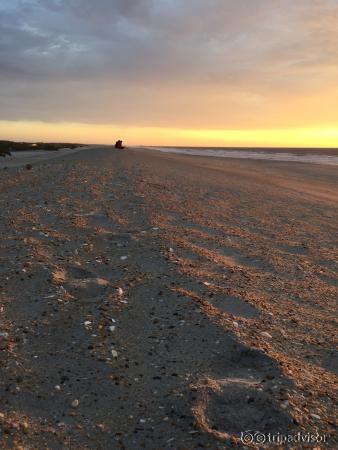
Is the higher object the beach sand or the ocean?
the ocean

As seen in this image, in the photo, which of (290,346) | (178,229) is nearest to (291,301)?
(290,346)

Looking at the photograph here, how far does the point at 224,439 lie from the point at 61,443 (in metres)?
1.03

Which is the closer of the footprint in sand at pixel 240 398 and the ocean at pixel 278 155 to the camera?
the footprint in sand at pixel 240 398

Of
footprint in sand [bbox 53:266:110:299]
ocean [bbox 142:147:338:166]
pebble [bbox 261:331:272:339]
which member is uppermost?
ocean [bbox 142:147:338:166]

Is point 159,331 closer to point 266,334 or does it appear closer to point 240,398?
point 266,334

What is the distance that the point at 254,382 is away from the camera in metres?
3.56

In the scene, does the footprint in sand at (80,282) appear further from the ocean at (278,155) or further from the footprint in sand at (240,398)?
the ocean at (278,155)

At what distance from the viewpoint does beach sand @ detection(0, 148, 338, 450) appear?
3107mm

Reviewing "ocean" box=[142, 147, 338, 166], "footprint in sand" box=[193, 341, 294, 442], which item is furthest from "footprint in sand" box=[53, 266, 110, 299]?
"ocean" box=[142, 147, 338, 166]

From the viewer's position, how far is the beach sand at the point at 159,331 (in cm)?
311

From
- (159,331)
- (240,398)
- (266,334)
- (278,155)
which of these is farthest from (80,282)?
(278,155)

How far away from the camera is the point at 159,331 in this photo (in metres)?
4.28

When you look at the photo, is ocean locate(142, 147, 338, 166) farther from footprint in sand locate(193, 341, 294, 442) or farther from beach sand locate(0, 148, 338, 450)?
footprint in sand locate(193, 341, 294, 442)

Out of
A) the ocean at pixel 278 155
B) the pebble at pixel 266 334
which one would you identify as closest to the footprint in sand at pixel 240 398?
the pebble at pixel 266 334
